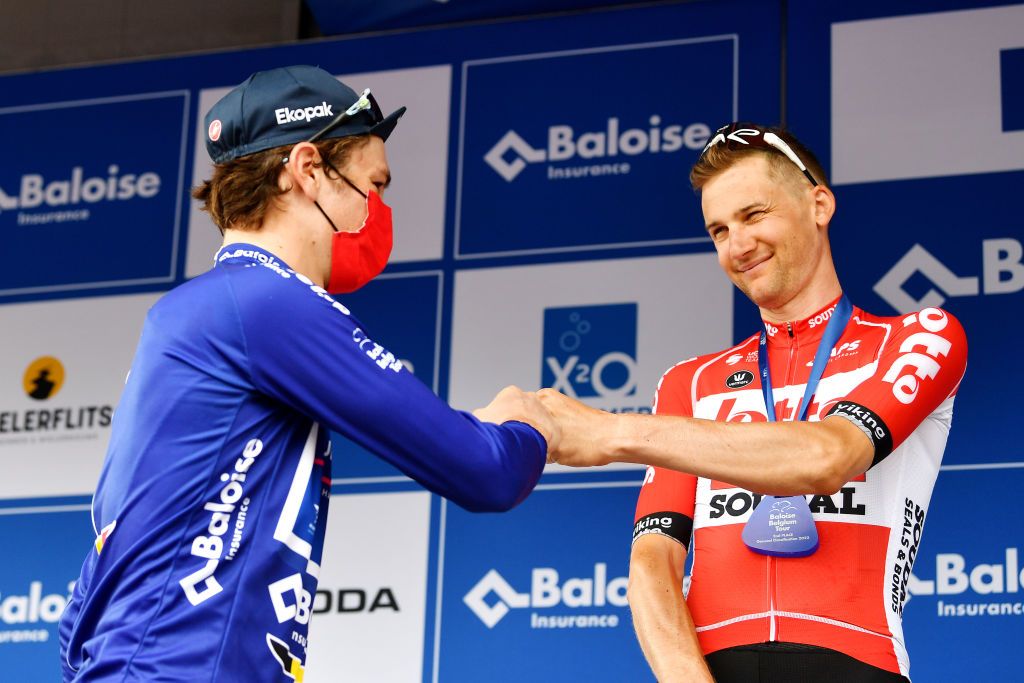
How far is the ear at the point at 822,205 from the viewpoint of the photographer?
2459 mm

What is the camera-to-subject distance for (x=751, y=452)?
2072 millimetres

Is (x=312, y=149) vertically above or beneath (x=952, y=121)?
beneath

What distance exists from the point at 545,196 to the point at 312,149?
2.14 metres

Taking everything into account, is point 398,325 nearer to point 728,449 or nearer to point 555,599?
point 555,599

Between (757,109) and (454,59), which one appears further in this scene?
(454,59)

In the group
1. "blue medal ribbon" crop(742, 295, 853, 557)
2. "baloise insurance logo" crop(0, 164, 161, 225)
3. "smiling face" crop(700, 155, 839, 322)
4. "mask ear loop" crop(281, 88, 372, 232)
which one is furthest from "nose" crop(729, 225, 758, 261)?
Result: "baloise insurance logo" crop(0, 164, 161, 225)

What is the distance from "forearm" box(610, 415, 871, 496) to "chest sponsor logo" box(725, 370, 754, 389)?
0.30 metres

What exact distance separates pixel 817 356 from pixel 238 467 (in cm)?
105

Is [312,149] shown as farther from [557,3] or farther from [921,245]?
[557,3]

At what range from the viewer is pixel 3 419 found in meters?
4.18

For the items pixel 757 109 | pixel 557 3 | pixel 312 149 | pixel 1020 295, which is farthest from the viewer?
pixel 557 3

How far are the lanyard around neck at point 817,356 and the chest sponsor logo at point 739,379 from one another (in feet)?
0.07

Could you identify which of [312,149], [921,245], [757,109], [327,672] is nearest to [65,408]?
[327,672]

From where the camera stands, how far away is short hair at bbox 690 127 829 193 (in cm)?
245
